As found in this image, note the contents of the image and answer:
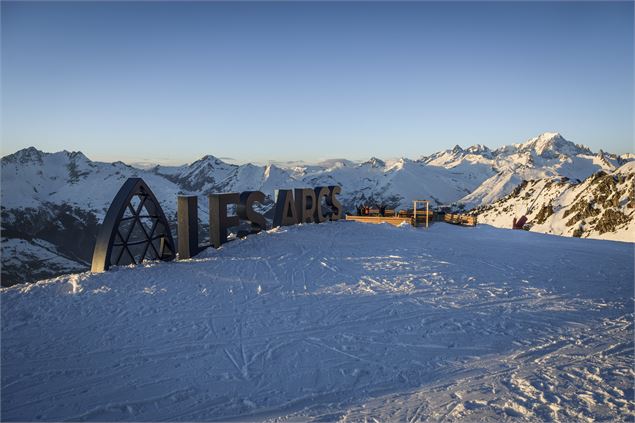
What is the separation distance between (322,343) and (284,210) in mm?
14470

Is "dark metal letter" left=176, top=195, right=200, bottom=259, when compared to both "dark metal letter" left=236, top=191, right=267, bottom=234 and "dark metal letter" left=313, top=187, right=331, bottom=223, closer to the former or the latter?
"dark metal letter" left=236, top=191, right=267, bottom=234

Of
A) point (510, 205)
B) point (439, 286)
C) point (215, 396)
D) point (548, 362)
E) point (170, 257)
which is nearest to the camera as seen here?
point (215, 396)

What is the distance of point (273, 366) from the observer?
7.76m

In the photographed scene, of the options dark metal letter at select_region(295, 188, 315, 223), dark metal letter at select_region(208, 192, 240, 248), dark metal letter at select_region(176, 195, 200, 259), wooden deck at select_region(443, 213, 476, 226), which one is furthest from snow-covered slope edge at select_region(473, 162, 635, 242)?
dark metal letter at select_region(176, 195, 200, 259)

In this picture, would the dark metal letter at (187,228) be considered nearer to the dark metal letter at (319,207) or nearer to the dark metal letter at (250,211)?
the dark metal letter at (250,211)

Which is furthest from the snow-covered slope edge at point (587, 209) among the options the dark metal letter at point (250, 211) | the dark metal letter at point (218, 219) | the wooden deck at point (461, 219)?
the dark metal letter at point (218, 219)

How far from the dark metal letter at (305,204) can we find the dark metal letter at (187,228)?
767 cm

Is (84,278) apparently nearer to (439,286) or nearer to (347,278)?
(347,278)

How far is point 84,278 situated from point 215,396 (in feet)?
28.5

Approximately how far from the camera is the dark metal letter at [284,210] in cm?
2258

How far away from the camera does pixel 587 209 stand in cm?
Answer: 5534

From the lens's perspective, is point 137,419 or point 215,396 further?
point 215,396

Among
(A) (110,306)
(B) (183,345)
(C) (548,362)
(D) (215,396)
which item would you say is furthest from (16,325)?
(C) (548,362)

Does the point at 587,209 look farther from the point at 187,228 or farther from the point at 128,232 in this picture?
the point at 128,232
